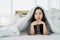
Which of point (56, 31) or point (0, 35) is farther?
point (56, 31)

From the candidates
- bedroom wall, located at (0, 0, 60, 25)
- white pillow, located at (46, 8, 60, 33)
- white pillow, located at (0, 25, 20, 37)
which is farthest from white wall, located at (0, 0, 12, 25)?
white pillow, located at (0, 25, 20, 37)

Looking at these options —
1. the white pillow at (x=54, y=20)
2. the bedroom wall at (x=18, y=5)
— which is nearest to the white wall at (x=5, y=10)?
the bedroom wall at (x=18, y=5)

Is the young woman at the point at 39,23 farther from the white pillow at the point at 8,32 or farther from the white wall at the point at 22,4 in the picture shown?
the white wall at the point at 22,4

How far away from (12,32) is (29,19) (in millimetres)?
243

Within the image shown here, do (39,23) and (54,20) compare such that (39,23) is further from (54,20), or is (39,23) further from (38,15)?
(54,20)

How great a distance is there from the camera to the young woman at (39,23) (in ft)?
4.05

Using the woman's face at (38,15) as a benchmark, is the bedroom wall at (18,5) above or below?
above

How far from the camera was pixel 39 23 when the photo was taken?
1.27 meters

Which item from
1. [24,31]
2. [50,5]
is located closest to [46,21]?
[24,31]

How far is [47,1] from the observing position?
2.12 meters

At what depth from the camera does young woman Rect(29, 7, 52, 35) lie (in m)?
1.23

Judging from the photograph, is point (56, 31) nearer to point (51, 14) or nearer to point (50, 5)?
point (51, 14)

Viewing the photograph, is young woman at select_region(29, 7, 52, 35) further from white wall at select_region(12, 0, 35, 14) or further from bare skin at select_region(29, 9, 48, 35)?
white wall at select_region(12, 0, 35, 14)

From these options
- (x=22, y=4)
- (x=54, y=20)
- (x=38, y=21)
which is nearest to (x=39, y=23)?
(x=38, y=21)
